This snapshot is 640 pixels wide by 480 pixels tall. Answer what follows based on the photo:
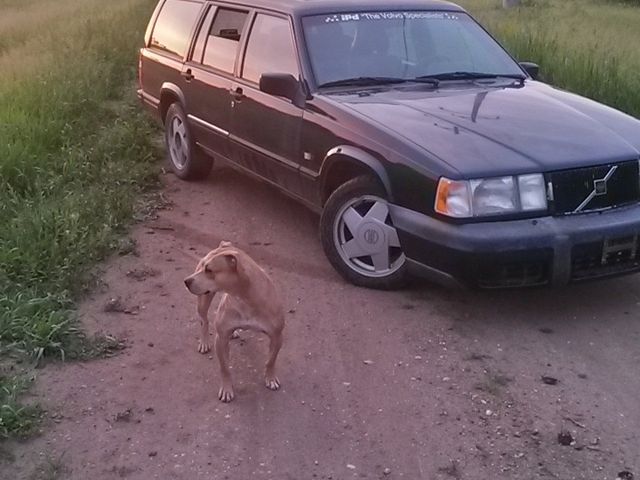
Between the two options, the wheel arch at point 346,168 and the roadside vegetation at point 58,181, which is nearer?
the roadside vegetation at point 58,181

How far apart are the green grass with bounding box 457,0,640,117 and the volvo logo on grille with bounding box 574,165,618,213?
4.09 m

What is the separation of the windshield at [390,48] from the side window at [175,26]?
186 cm

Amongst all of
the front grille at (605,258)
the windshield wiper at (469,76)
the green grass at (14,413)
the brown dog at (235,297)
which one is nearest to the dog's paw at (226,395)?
the brown dog at (235,297)

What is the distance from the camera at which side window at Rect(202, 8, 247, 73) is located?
292 inches

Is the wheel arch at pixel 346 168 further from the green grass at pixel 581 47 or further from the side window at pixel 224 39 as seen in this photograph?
the green grass at pixel 581 47

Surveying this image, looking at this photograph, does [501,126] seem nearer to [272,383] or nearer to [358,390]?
[358,390]

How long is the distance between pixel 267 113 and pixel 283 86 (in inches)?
19.1

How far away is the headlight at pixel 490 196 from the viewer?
17.1 ft

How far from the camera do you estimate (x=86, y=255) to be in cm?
641

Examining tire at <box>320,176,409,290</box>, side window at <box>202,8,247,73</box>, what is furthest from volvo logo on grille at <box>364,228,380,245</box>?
side window at <box>202,8,247,73</box>

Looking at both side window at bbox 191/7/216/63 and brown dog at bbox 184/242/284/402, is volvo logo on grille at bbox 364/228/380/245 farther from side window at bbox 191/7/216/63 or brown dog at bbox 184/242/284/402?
side window at bbox 191/7/216/63

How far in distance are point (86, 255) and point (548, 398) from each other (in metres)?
3.21

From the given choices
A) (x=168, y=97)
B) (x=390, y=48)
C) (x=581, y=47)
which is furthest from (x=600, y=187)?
(x=581, y=47)

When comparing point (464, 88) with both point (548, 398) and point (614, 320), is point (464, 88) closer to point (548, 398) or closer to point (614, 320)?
point (614, 320)
